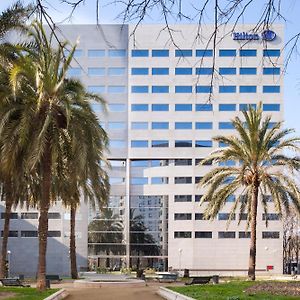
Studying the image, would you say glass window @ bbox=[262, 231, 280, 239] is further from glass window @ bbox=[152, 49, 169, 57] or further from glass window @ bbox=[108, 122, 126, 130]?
glass window @ bbox=[152, 49, 169, 57]

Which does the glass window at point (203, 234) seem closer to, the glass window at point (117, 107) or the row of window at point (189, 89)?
the row of window at point (189, 89)

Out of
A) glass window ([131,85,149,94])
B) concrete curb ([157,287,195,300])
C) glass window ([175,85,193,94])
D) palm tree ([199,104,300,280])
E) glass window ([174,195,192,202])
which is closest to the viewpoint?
concrete curb ([157,287,195,300])

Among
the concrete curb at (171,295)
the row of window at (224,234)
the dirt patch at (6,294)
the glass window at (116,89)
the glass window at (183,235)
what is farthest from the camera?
the glass window at (116,89)

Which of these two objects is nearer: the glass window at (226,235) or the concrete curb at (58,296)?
the concrete curb at (58,296)

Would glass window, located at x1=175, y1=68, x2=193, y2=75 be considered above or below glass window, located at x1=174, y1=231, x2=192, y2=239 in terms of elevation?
above

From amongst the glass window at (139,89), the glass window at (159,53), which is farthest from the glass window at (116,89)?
the glass window at (159,53)

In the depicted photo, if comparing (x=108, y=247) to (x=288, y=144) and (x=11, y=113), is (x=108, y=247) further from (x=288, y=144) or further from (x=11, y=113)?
(x=11, y=113)

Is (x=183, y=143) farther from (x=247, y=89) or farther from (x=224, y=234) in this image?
(x=224, y=234)

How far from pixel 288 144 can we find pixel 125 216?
154 feet

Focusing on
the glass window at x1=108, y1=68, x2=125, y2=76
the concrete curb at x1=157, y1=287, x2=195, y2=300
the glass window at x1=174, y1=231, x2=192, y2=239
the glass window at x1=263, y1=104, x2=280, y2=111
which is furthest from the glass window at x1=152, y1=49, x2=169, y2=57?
the concrete curb at x1=157, y1=287, x2=195, y2=300

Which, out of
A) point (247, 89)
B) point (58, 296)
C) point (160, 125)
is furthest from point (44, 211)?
point (247, 89)

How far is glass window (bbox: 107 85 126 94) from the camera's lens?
270 ft

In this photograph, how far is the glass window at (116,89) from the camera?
270 feet

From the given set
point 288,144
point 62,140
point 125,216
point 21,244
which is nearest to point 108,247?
point 125,216
